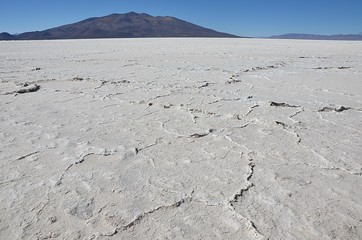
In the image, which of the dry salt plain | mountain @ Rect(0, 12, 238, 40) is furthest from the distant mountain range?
the dry salt plain

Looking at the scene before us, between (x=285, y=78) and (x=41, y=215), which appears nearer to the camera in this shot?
(x=41, y=215)

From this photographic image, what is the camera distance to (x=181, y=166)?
1.44 meters

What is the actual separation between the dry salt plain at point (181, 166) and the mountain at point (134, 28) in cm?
9351

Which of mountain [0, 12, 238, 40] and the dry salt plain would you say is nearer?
the dry salt plain

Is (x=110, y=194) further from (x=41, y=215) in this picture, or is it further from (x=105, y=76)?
(x=105, y=76)

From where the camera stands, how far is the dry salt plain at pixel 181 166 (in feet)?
3.36

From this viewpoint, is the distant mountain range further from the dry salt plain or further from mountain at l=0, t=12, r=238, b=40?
the dry salt plain

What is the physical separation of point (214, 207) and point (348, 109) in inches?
67.8

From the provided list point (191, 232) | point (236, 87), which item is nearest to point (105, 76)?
point (236, 87)

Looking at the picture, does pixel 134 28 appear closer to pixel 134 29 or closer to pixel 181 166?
pixel 134 29

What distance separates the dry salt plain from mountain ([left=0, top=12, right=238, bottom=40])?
307ft

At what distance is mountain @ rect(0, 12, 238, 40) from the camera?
3807 inches

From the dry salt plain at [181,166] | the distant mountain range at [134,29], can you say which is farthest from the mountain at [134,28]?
the dry salt plain at [181,166]

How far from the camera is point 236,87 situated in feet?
10.9
